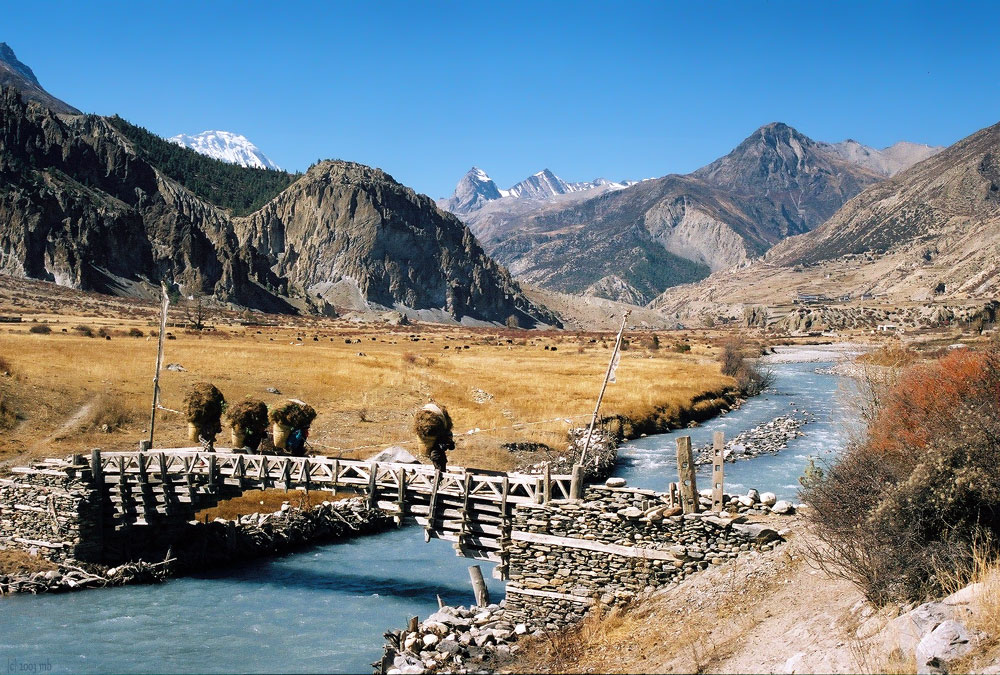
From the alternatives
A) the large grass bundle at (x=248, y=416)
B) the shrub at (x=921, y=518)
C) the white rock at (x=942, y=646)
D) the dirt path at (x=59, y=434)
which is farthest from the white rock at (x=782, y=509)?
the dirt path at (x=59, y=434)

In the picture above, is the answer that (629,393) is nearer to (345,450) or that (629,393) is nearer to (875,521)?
(345,450)

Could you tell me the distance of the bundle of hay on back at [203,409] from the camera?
3231 centimetres

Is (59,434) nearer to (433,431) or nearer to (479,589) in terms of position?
(433,431)

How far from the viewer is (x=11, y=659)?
2172 centimetres

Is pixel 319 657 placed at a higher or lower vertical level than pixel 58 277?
lower

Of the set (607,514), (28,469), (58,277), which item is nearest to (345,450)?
(28,469)

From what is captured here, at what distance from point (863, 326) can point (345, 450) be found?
6628 inches

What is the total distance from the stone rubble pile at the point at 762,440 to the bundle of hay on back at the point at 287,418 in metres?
21.7

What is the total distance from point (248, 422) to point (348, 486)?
6.91 m

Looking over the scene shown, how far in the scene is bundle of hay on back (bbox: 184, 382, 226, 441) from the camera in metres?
32.3

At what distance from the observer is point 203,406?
32.5 m

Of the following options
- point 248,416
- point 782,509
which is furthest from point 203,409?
point 782,509

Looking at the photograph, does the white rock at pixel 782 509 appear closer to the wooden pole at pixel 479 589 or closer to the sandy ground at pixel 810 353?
the wooden pole at pixel 479 589

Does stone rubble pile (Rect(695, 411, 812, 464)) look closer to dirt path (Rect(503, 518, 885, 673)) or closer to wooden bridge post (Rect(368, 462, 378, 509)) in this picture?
wooden bridge post (Rect(368, 462, 378, 509))
